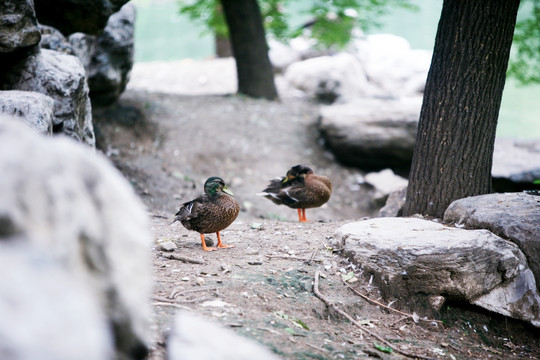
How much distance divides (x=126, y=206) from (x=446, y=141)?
13.0 ft

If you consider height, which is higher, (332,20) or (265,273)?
(332,20)

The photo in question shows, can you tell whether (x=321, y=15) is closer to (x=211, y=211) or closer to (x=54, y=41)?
(x=54, y=41)

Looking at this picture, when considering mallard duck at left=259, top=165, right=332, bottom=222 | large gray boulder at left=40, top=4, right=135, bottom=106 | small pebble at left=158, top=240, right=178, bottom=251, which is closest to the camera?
small pebble at left=158, top=240, right=178, bottom=251

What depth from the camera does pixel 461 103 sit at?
4.84 meters

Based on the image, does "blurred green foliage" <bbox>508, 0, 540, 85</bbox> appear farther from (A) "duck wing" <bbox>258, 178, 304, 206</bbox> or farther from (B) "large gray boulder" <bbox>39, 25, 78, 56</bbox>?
(B) "large gray boulder" <bbox>39, 25, 78, 56</bbox>

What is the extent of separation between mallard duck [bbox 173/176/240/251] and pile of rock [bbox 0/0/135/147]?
1490 millimetres

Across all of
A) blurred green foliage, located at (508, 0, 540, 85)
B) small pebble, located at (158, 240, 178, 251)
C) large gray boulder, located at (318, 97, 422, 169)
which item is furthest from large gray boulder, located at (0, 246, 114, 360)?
blurred green foliage, located at (508, 0, 540, 85)

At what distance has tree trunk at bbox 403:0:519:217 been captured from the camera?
4645 mm

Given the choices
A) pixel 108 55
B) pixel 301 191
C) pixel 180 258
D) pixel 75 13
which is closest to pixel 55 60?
pixel 75 13

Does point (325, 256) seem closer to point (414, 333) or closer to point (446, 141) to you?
point (414, 333)

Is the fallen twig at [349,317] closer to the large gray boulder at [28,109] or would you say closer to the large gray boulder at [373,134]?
the large gray boulder at [28,109]

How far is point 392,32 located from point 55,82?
12827mm

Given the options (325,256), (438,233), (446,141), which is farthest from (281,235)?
(446,141)

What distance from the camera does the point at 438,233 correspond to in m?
4.09
